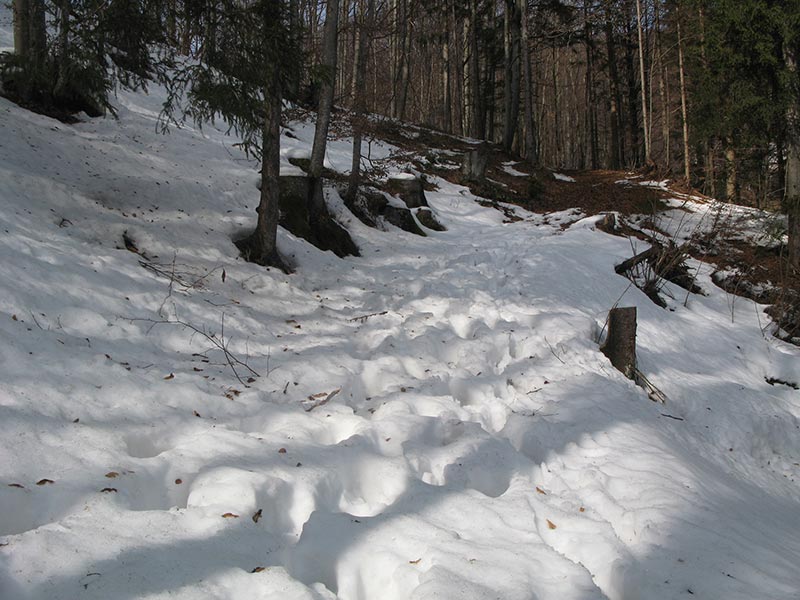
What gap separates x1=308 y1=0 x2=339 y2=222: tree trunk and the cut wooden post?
5297 millimetres

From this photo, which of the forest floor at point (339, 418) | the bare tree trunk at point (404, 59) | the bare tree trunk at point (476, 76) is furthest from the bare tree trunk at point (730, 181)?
the bare tree trunk at point (476, 76)

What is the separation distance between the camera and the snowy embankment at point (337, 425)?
6.77 feet

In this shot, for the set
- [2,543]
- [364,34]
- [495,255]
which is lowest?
[2,543]

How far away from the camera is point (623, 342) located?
17.0ft

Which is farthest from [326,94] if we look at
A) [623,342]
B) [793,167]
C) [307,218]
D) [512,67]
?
[512,67]

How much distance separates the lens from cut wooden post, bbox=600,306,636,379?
511 centimetres

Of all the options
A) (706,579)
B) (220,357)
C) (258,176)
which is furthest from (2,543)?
(258,176)

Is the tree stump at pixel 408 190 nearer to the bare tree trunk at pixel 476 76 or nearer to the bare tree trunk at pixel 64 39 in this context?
the bare tree trunk at pixel 64 39

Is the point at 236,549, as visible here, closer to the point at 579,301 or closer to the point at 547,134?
the point at 579,301

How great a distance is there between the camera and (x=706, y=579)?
217cm

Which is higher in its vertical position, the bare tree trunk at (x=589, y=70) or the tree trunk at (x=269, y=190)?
the bare tree trunk at (x=589, y=70)

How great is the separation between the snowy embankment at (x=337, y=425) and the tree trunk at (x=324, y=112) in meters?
1.25

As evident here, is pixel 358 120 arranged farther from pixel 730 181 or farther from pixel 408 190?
pixel 730 181

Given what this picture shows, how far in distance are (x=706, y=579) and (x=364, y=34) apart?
10.7 metres
